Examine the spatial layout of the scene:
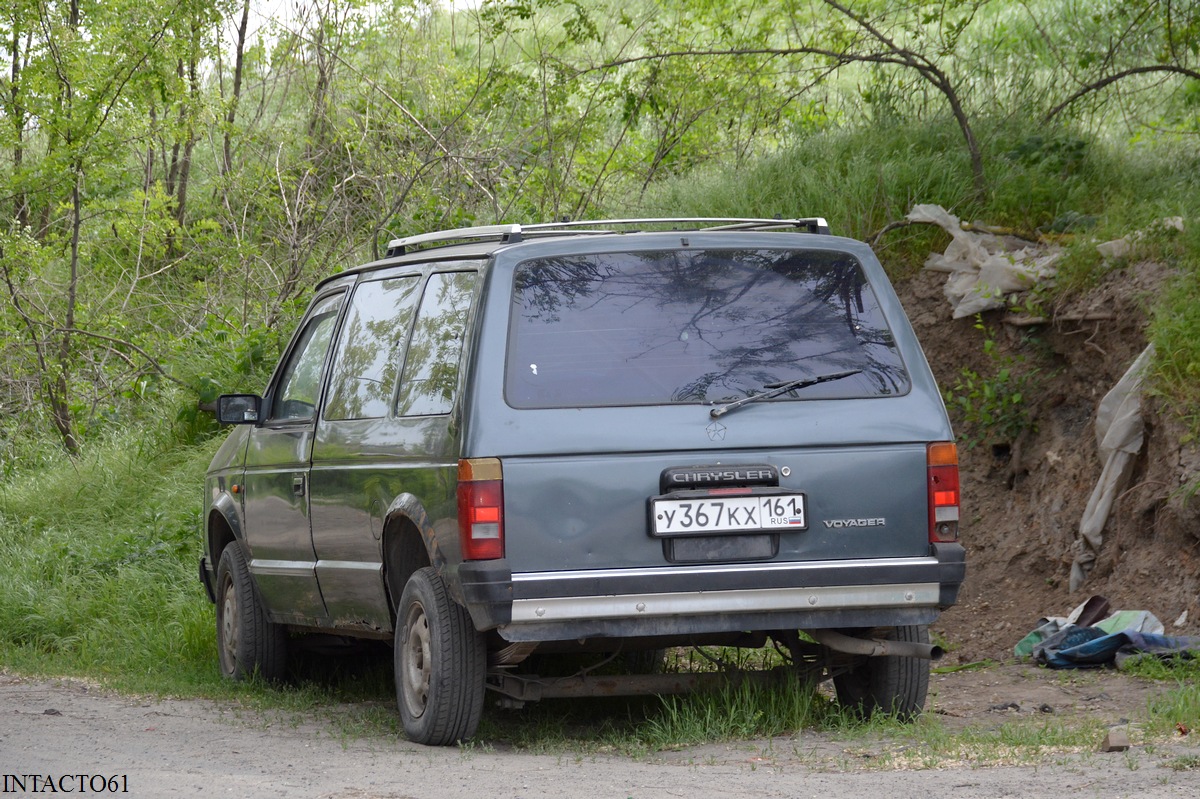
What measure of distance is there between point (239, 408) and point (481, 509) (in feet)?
8.07

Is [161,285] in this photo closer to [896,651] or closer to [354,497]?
[354,497]

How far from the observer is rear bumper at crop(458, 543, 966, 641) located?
460 cm

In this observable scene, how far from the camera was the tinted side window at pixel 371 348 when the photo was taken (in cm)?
563

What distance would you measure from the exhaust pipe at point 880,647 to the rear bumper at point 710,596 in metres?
0.22

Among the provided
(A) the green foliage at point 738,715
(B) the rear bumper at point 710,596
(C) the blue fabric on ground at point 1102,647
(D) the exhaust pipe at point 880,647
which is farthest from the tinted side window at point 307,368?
(C) the blue fabric on ground at point 1102,647

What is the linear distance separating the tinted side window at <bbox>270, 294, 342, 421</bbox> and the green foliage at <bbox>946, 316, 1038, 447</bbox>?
13.2 feet

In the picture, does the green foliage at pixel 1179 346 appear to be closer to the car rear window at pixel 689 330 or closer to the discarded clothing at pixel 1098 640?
the discarded clothing at pixel 1098 640

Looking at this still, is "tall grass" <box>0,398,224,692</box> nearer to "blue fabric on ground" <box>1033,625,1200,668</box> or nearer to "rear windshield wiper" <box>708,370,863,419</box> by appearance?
"rear windshield wiper" <box>708,370,863,419</box>

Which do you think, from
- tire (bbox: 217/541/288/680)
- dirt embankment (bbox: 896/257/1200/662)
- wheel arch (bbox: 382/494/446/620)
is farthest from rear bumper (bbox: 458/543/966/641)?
tire (bbox: 217/541/288/680)

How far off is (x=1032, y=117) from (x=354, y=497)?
787cm

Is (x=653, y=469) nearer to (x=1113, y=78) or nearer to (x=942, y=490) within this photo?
(x=942, y=490)

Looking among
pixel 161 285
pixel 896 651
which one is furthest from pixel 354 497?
pixel 161 285

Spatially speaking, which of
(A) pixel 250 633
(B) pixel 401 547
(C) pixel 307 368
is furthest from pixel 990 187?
(B) pixel 401 547

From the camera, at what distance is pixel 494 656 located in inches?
199
